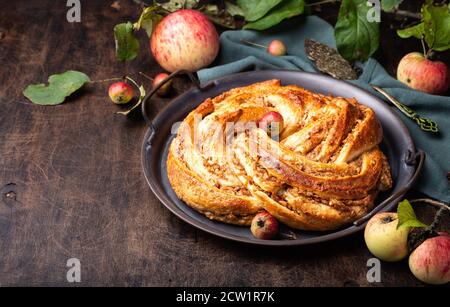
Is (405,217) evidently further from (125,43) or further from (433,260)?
(125,43)

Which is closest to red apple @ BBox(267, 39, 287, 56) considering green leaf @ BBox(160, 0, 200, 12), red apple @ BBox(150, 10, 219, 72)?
red apple @ BBox(150, 10, 219, 72)

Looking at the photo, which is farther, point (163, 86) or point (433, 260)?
point (163, 86)

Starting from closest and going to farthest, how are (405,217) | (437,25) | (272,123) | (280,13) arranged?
(405,217) < (272,123) < (437,25) < (280,13)

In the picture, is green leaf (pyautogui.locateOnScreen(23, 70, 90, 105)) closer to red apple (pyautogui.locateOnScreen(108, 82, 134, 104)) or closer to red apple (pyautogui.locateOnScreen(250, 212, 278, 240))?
red apple (pyautogui.locateOnScreen(108, 82, 134, 104))

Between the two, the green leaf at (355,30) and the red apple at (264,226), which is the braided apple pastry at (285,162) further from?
the green leaf at (355,30)

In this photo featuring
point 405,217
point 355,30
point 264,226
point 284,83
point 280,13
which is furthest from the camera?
point 280,13

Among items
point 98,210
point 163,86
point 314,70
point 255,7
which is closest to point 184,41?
point 163,86
